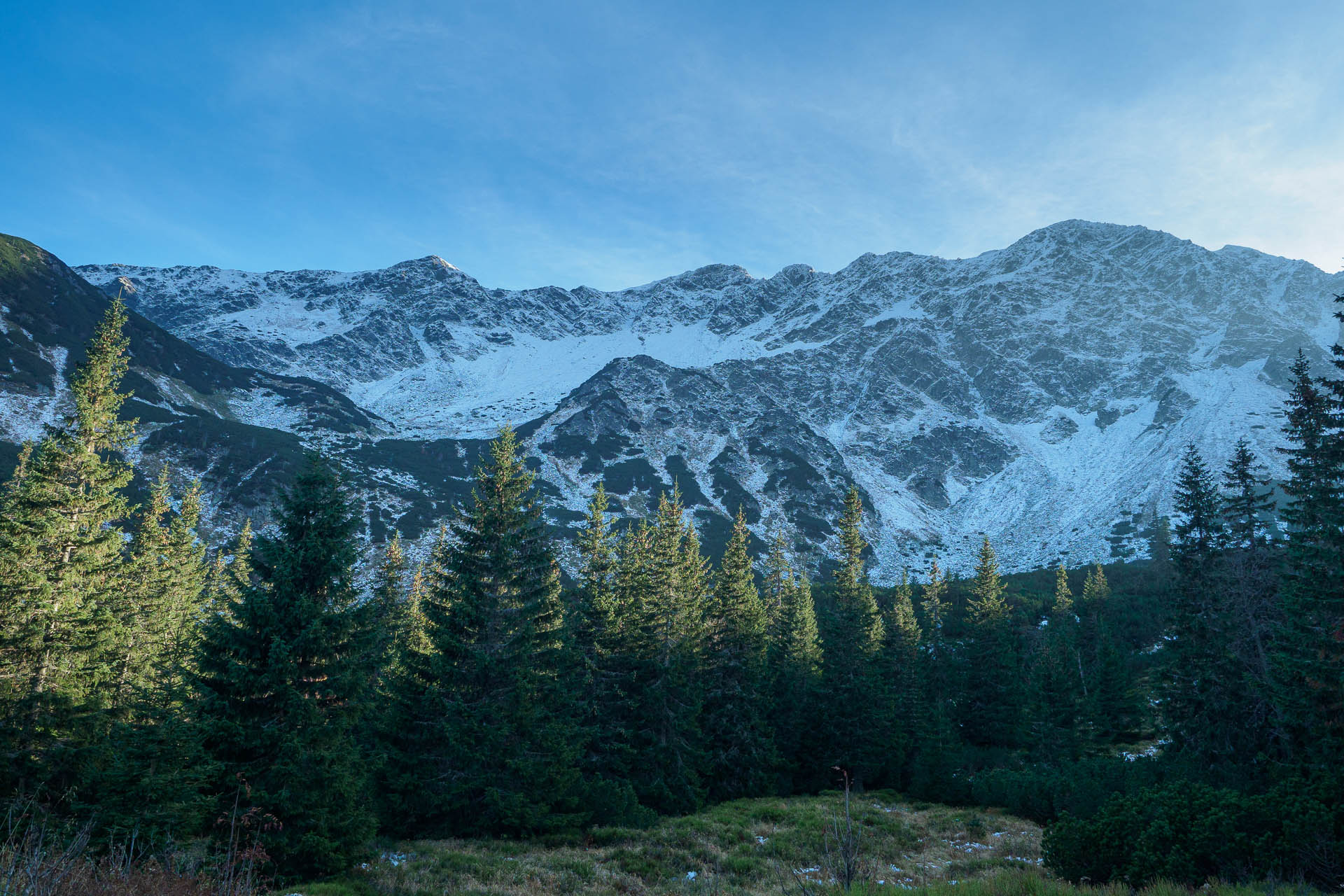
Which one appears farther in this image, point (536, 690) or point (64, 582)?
point (536, 690)

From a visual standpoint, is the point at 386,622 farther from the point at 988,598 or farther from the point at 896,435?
the point at 896,435

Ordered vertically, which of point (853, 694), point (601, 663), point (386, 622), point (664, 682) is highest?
point (386, 622)

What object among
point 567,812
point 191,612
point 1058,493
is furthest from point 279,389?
point 1058,493

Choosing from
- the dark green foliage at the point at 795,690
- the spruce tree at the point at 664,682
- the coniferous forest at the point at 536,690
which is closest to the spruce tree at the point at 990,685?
the coniferous forest at the point at 536,690

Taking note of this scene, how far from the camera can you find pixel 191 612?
1293 inches

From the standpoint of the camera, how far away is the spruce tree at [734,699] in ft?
99.0

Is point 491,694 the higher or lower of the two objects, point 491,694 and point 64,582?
the lower

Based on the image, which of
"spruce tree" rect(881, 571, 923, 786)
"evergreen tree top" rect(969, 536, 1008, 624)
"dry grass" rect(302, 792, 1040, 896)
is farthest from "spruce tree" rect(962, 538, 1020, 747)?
"dry grass" rect(302, 792, 1040, 896)

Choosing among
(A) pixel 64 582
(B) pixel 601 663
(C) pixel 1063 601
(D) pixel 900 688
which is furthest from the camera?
(C) pixel 1063 601

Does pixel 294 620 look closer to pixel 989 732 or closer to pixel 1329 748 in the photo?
pixel 1329 748

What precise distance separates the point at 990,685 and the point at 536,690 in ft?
126

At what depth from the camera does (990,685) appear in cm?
4459

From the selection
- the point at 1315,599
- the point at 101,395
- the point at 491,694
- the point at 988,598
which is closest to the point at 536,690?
the point at 491,694

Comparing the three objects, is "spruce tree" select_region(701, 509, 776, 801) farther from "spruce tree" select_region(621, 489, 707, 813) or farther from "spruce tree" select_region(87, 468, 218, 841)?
"spruce tree" select_region(87, 468, 218, 841)
